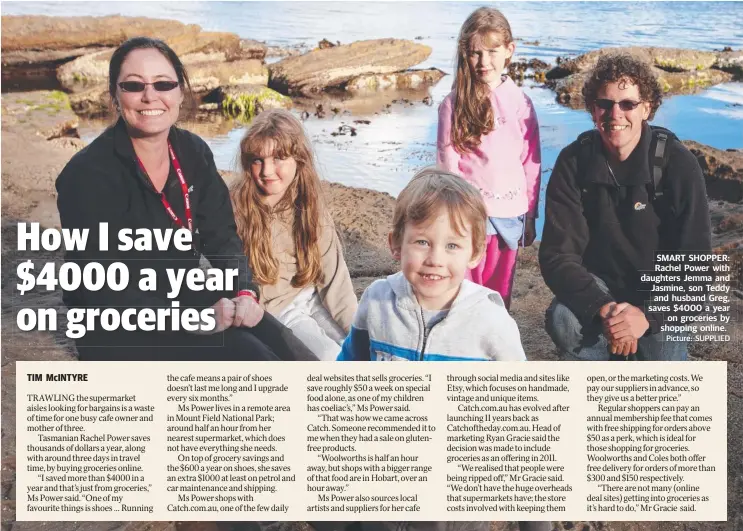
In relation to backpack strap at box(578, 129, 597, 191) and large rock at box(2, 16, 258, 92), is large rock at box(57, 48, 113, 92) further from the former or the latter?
backpack strap at box(578, 129, 597, 191)

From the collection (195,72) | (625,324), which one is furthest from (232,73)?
(625,324)

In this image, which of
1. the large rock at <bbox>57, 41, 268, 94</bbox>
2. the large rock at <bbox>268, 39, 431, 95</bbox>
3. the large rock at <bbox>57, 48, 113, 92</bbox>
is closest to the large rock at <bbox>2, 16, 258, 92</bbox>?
the large rock at <bbox>57, 41, 268, 94</bbox>

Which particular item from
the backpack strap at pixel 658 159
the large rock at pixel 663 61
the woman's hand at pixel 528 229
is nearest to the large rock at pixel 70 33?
the large rock at pixel 663 61

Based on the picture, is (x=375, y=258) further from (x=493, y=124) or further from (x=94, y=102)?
(x=94, y=102)

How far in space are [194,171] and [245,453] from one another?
0.95 metres

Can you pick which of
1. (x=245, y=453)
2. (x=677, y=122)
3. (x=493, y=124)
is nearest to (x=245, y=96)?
(x=677, y=122)

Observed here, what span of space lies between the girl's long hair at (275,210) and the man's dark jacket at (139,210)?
5 cm

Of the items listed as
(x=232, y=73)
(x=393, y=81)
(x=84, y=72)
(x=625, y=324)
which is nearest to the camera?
(x=625, y=324)

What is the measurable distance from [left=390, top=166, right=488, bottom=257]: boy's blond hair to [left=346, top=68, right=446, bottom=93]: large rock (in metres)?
8.80

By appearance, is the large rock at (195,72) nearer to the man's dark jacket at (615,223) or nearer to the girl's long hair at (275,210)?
the girl's long hair at (275,210)

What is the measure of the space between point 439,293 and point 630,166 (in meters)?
1.03

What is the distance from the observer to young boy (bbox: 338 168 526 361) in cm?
167

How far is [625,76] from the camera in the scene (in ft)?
7.49

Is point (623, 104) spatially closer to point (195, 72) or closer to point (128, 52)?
point (128, 52)
